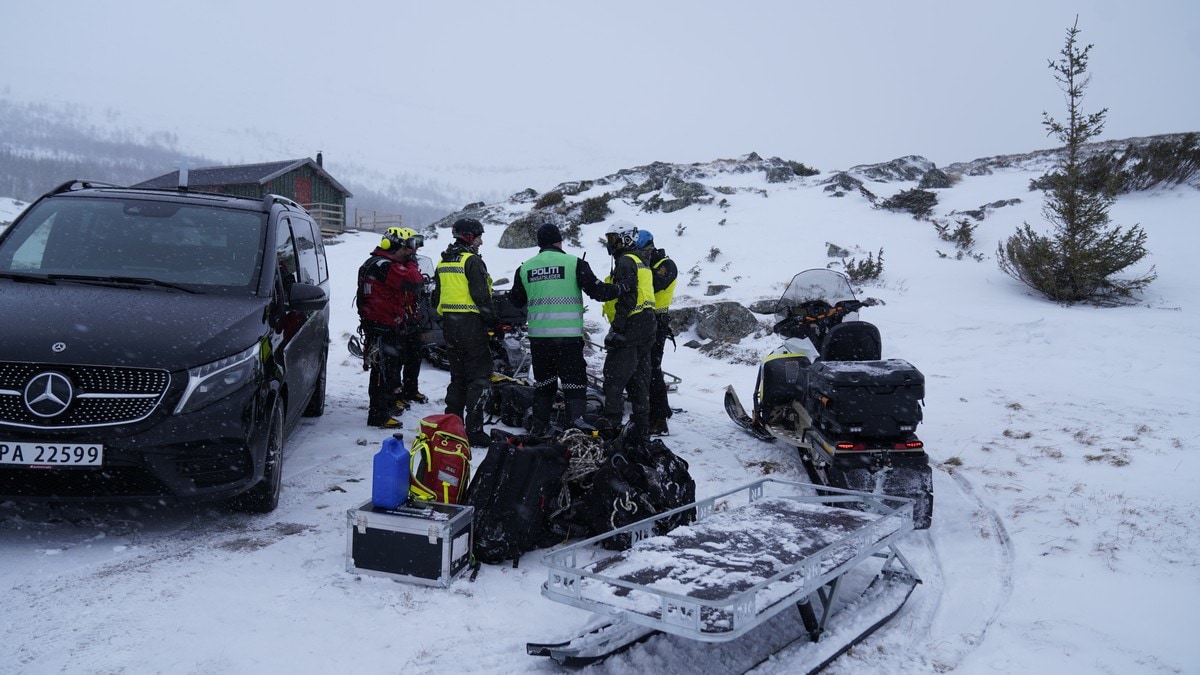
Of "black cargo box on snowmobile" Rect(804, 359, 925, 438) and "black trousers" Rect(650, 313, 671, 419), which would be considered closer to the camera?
"black cargo box on snowmobile" Rect(804, 359, 925, 438)

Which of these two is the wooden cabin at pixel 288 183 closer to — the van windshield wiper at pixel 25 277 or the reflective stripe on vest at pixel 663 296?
the reflective stripe on vest at pixel 663 296

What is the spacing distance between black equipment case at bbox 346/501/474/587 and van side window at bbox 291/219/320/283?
109 inches

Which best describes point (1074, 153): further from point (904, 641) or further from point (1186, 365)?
point (904, 641)

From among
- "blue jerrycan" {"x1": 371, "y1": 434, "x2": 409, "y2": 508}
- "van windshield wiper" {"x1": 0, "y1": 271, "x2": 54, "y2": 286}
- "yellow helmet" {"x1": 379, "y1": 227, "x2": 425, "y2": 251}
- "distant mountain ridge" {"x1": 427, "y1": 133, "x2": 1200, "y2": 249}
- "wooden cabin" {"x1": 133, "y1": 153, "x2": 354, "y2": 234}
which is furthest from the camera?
"wooden cabin" {"x1": 133, "y1": 153, "x2": 354, "y2": 234}

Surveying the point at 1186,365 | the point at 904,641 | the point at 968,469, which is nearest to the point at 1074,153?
the point at 1186,365

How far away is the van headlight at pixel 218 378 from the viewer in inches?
149

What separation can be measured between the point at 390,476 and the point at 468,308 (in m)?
2.43

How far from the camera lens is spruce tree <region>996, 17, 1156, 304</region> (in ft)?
41.1

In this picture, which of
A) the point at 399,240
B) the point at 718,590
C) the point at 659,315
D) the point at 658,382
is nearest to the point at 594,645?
the point at 718,590

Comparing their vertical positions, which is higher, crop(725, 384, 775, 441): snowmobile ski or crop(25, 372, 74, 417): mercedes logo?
crop(25, 372, 74, 417): mercedes logo

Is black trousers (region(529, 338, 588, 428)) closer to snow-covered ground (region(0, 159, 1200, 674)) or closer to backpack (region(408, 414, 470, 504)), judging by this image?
snow-covered ground (region(0, 159, 1200, 674))

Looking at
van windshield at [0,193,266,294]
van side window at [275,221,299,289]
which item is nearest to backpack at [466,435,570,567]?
van windshield at [0,193,266,294]

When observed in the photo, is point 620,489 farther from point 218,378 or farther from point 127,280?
point 127,280

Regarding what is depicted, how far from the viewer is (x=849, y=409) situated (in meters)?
5.26
